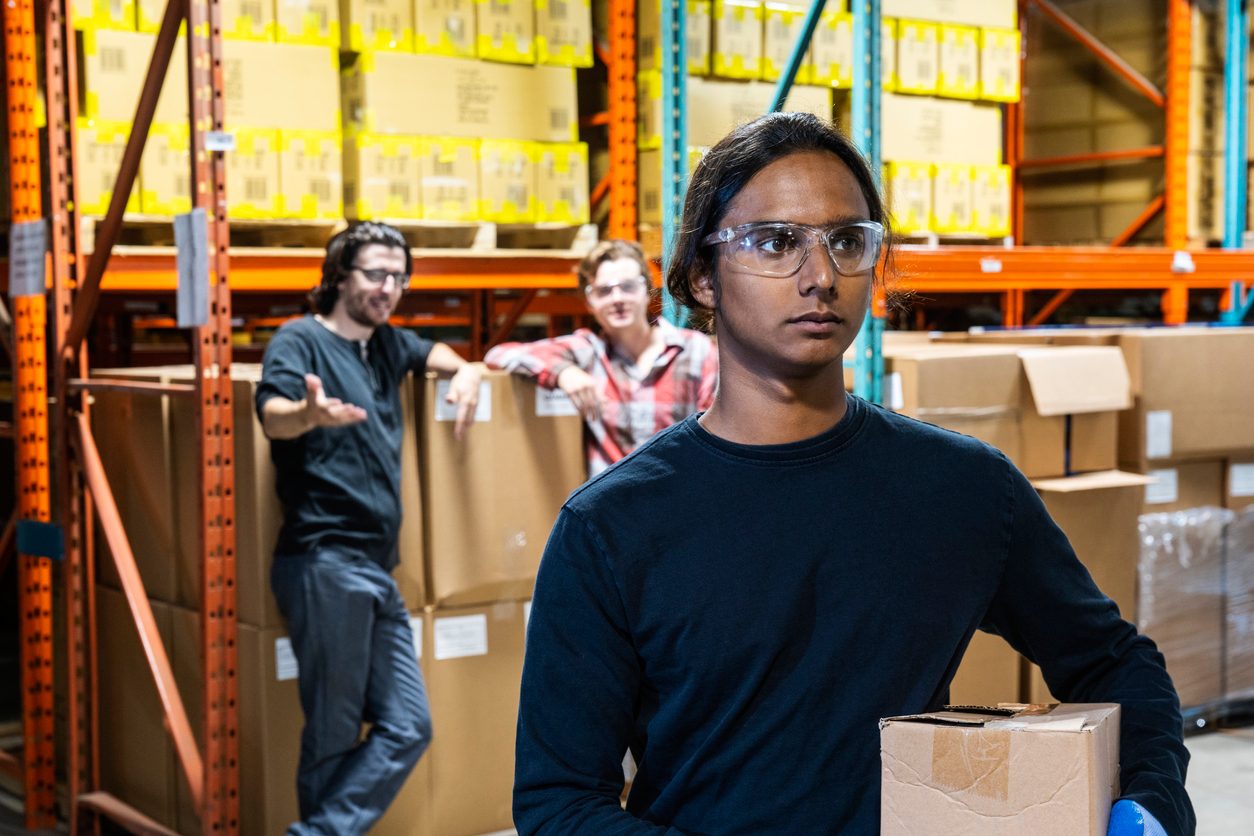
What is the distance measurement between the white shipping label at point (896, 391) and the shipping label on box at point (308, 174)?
213 centimetres

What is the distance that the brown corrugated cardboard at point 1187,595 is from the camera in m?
5.74

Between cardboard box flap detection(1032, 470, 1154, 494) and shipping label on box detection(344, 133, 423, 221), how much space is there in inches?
101

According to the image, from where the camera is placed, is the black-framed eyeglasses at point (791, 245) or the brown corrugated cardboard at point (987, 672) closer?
the black-framed eyeglasses at point (791, 245)

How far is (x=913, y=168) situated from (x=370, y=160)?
262 cm

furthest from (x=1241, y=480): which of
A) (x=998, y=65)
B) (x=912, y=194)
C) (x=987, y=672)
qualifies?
(x=998, y=65)

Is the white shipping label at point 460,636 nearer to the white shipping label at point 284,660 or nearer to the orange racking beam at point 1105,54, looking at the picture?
the white shipping label at point 284,660

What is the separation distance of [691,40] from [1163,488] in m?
2.67

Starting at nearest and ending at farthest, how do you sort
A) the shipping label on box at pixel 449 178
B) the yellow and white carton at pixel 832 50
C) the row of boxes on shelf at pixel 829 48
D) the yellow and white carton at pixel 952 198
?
the shipping label on box at pixel 449 178 < the row of boxes on shelf at pixel 829 48 < the yellow and white carton at pixel 832 50 < the yellow and white carton at pixel 952 198

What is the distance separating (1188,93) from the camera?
755cm

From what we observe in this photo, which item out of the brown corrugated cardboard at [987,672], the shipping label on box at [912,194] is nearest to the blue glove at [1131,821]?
the brown corrugated cardboard at [987,672]

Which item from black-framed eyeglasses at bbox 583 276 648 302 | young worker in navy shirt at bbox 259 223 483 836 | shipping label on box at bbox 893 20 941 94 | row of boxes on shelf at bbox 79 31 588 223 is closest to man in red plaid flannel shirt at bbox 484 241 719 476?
black-framed eyeglasses at bbox 583 276 648 302

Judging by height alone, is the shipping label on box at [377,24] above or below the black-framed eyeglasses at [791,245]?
above

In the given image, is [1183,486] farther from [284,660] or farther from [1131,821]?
[1131,821]

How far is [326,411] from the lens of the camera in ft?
12.5
